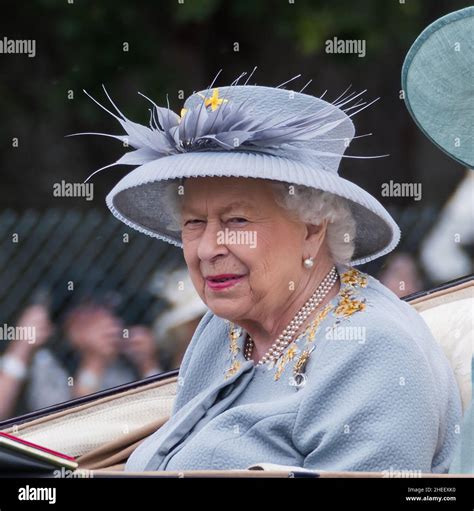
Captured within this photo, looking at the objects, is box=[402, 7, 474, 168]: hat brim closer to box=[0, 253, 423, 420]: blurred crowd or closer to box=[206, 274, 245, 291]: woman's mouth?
box=[206, 274, 245, 291]: woman's mouth

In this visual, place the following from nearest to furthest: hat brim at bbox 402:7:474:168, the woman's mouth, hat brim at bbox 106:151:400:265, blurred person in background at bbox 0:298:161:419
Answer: hat brim at bbox 402:7:474:168 → hat brim at bbox 106:151:400:265 → the woman's mouth → blurred person in background at bbox 0:298:161:419

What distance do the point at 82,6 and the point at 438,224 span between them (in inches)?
121

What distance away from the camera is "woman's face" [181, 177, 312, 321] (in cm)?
294

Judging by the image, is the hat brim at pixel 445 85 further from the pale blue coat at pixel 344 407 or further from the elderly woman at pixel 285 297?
the pale blue coat at pixel 344 407

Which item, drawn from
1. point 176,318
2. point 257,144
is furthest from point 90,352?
point 257,144

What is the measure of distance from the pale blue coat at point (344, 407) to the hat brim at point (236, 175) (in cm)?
13

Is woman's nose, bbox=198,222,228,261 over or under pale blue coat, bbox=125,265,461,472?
over

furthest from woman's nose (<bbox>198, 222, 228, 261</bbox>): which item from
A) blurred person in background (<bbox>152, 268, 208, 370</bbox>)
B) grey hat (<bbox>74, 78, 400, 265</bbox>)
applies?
blurred person in background (<bbox>152, 268, 208, 370</bbox>)

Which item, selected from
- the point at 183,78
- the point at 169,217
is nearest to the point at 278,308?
the point at 169,217

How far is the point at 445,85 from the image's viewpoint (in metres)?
2.72

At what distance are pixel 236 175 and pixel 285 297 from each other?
0.31 meters

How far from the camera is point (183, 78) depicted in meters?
7.71
